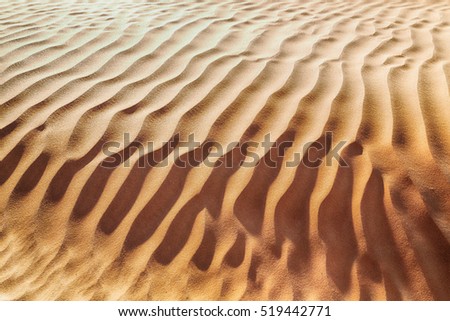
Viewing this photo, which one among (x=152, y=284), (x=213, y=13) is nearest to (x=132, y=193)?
(x=152, y=284)

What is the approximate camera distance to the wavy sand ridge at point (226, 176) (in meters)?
2.09

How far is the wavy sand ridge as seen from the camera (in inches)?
82.3

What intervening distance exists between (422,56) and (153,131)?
2.01 meters

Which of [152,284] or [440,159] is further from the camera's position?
[440,159]

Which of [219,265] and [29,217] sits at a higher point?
[29,217]

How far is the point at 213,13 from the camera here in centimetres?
444

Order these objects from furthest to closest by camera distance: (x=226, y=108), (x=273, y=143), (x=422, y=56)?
(x=422, y=56) < (x=226, y=108) < (x=273, y=143)

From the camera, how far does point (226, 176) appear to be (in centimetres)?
240

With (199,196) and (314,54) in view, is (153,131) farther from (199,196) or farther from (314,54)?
(314,54)

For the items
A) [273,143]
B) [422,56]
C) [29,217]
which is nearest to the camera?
[29,217]

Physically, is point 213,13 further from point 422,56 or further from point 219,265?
point 219,265
